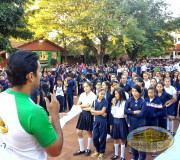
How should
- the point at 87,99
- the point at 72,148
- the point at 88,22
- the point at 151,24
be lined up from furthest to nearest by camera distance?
the point at 151,24
the point at 88,22
the point at 72,148
the point at 87,99

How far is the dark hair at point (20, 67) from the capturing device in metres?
1.23

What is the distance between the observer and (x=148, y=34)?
26703 mm

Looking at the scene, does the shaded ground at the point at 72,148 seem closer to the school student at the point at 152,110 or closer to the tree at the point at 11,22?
the school student at the point at 152,110

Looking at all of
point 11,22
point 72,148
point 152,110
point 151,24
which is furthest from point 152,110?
point 151,24

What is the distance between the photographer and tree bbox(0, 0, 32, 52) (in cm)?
905

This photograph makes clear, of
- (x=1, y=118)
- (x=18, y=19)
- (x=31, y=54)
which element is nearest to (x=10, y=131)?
(x=1, y=118)

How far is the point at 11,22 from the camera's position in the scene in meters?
9.45

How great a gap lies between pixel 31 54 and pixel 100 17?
19.0 meters

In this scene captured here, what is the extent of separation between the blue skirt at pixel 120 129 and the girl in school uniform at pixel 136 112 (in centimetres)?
18

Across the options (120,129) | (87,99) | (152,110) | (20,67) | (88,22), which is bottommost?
(120,129)

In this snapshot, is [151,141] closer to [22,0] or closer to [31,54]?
[31,54]

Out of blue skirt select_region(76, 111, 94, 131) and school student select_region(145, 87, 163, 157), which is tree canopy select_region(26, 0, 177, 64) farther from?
school student select_region(145, 87, 163, 157)

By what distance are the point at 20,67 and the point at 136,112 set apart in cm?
313

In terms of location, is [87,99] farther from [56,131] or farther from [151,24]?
[151,24]
